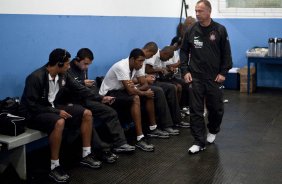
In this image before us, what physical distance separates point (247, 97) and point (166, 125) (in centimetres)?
244

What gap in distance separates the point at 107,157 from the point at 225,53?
4.85 feet

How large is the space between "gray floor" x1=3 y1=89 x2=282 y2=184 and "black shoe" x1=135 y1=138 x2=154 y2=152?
0.21 ft

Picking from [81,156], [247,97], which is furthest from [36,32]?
[247,97]

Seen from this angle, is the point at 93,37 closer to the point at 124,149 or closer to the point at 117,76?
the point at 117,76

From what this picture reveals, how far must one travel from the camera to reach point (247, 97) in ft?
20.6

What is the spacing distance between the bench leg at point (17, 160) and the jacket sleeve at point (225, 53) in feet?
6.37

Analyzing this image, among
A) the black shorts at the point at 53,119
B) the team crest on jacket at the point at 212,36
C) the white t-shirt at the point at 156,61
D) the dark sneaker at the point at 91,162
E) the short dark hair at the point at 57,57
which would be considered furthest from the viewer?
the white t-shirt at the point at 156,61

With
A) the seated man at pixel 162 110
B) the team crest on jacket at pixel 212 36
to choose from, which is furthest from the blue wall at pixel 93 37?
the team crest on jacket at pixel 212 36

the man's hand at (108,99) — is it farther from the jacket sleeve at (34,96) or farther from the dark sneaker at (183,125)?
the dark sneaker at (183,125)

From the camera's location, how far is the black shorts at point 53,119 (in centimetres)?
310

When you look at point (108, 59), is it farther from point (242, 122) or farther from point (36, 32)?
point (242, 122)

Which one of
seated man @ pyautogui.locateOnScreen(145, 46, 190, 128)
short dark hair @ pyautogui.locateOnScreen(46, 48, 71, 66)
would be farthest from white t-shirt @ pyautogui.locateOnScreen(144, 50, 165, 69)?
short dark hair @ pyautogui.locateOnScreen(46, 48, 71, 66)

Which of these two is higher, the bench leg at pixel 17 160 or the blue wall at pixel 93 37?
the blue wall at pixel 93 37

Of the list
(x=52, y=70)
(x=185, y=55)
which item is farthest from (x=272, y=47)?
(x=52, y=70)
